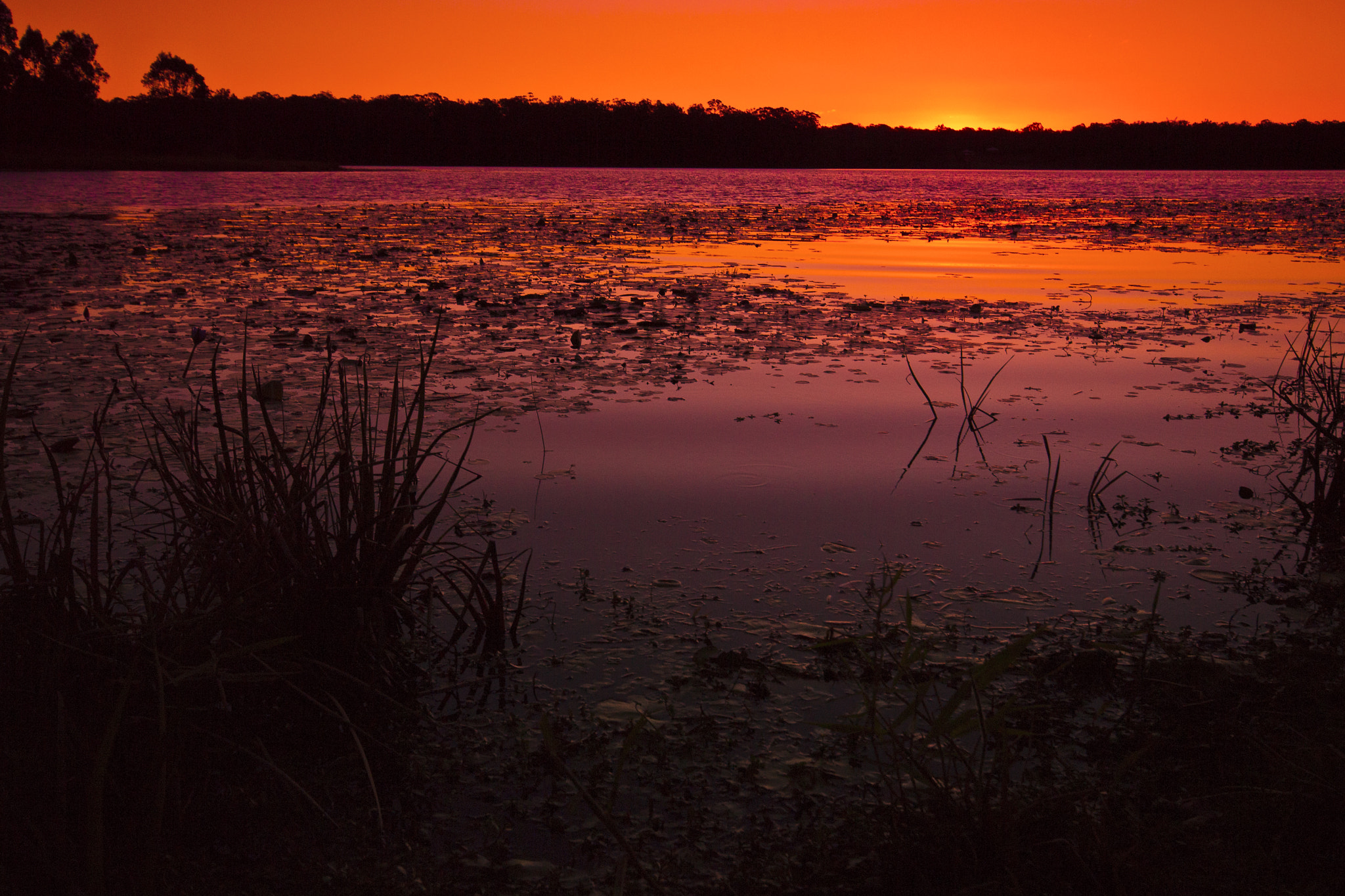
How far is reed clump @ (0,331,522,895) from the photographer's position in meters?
1.50

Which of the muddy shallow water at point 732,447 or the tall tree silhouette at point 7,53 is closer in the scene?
the muddy shallow water at point 732,447

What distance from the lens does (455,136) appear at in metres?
62.9

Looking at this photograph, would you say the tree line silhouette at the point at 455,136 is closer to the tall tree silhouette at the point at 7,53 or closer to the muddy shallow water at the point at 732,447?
the tall tree silhouette at the point at 7,53

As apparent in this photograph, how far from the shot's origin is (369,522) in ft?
6.99

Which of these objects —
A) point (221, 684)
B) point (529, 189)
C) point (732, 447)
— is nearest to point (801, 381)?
point (732, 447)

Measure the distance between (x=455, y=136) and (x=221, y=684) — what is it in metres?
67.2

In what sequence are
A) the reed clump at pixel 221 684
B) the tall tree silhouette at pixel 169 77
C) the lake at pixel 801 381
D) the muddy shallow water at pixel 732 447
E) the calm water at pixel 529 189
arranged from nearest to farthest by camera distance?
1. the reed clump at pixel 221 684
2. the muddy shallow water at pixel 732 447
3. the lake at pixel 801 381
4. the calm water at pixel 529 189
5. the tall tree silhouette at pixel 169 77

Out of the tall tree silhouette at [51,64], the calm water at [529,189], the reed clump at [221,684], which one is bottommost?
the reed clump at [221,684]

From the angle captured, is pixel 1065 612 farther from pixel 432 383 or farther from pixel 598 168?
pixel 598 168

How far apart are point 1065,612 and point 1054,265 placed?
946cm

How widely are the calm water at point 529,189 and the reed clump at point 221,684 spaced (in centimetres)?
1963

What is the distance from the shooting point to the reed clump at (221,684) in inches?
59.1

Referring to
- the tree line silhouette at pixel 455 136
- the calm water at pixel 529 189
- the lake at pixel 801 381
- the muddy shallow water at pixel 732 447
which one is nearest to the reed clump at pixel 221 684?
the muddy shallow water at pixel 732 447

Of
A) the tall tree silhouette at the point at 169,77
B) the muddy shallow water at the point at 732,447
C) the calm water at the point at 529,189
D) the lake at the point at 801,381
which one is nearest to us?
the muddy shallow water at the point at 732,447
